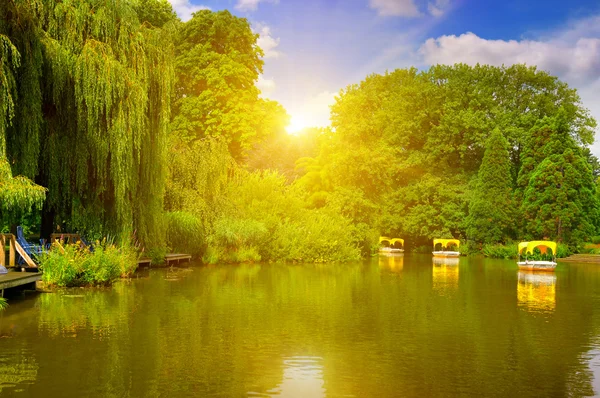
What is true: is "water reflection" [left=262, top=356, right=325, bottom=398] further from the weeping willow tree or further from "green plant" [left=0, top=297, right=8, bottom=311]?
the weeping willow tree

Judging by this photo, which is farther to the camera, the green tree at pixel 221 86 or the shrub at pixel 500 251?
the shrub at pixel 500 251

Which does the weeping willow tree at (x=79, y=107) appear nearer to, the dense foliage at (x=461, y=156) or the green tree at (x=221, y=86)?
the green tree at (x=221, y=86)

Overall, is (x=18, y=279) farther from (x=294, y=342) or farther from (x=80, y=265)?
(x=294, y=342)

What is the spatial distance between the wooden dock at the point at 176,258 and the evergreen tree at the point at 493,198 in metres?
29.5

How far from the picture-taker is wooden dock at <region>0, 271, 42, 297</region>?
51.1 feet

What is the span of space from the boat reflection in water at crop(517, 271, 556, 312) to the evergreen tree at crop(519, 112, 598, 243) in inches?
687

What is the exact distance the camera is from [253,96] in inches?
1903

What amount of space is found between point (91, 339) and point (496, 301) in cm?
1340

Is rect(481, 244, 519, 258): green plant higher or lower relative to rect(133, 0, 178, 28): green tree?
lower

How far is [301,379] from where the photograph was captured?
369 inches

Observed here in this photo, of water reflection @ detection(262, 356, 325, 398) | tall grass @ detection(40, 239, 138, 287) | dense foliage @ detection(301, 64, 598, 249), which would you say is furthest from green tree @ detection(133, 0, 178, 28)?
water reflection @ detection(262, 356, 325, 398)

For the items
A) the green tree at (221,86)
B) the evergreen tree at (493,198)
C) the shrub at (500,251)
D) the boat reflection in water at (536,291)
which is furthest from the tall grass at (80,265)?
the evergreen tree at (493,198)

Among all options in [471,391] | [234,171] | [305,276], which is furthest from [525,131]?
[471,391]

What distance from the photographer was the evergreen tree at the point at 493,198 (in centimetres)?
5062
